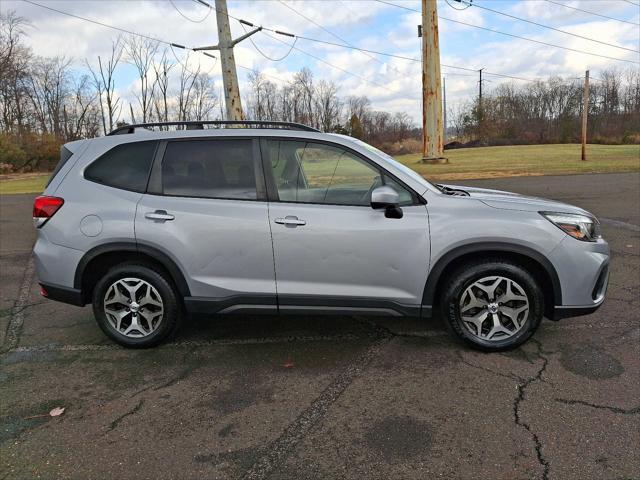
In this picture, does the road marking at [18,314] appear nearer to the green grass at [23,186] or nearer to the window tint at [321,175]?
the window tint at [321,175]

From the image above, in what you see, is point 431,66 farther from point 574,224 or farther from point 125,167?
point 125,167

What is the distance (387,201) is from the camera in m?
3.50

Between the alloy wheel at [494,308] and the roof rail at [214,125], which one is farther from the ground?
the roof rail at [214,125]

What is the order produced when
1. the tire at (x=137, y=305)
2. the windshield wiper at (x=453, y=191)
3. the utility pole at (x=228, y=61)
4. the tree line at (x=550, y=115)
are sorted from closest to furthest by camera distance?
the tire at (x=137, y=305)
the windshield wiper at (x=453, y=191)
the utility pole at (x=228, y=61)
the tree line at (x=550, y=115)

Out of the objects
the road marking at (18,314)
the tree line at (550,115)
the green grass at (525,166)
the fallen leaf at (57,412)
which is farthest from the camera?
the tree line at (550,115)

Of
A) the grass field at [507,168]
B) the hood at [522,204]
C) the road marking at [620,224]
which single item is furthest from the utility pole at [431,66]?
the hood at [522,204]

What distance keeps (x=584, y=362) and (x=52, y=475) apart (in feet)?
11.6

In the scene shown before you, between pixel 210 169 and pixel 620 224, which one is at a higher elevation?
pixel 210 169

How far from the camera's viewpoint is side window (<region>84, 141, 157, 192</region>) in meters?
3.90

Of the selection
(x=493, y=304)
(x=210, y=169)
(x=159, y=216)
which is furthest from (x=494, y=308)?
(x=159, y=216)

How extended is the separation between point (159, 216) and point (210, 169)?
55 cm

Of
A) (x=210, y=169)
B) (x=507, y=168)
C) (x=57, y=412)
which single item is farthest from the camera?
(x=507, y=168)

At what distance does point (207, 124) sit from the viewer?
13.7 ft

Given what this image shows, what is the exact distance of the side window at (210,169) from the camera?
3.80 m
